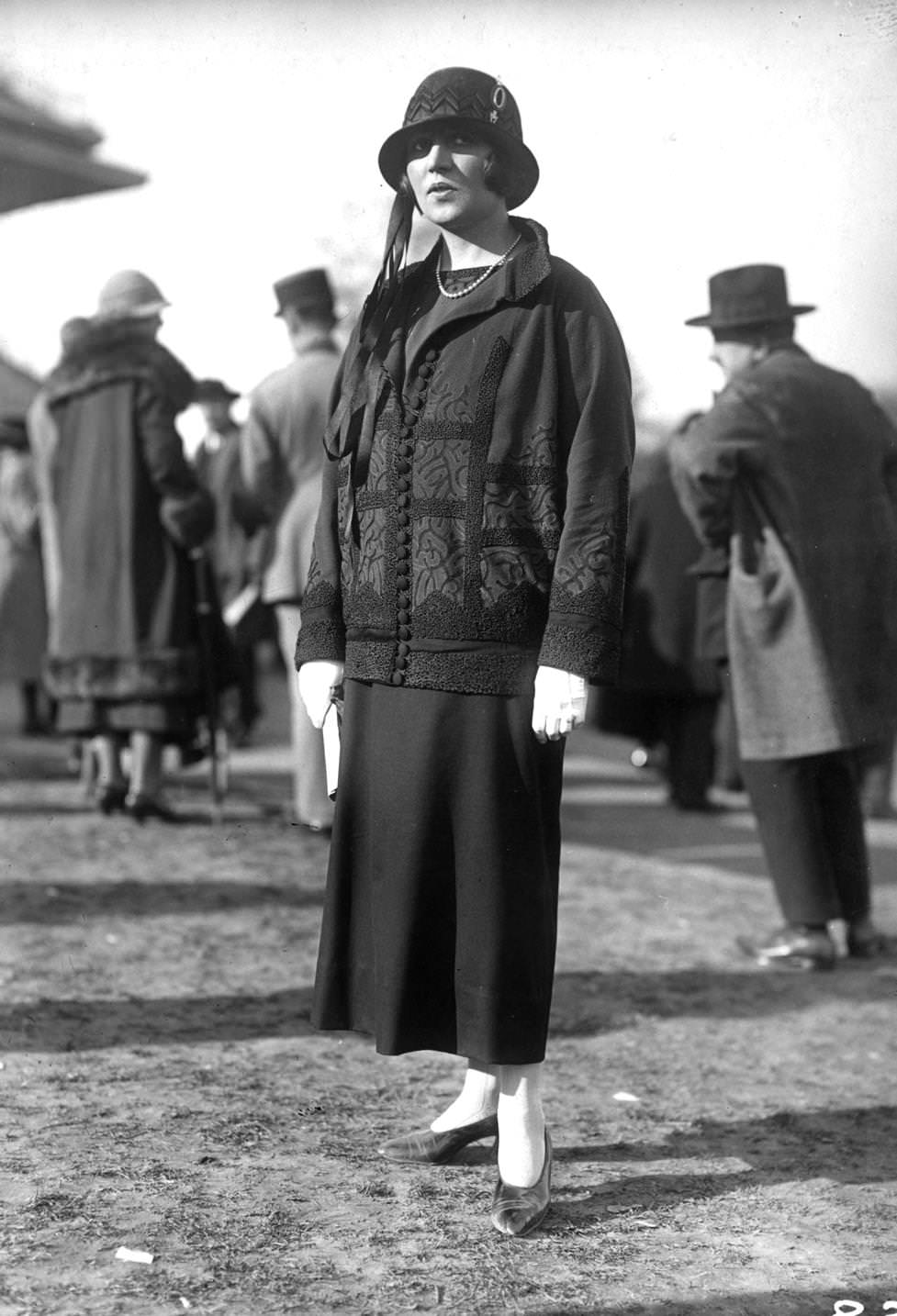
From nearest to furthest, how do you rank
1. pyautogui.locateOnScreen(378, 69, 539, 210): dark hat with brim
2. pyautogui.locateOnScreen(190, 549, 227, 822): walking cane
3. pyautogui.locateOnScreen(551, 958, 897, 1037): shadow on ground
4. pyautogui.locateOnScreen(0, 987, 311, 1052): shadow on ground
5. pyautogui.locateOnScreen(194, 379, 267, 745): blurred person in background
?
pyautogui.locateOnScreen(378, 69, 539, 210): dark hat with brim
pyautogui.locateOnScreen(0, 987, 311, 1052): shadow on ground
pyautogui.locateOnScreen(551, 958, 897, 1037): shadow on ground
pyautogui.locateOnScreen(190, 549, 227, 822): walking cane
pyautogui.locateOnScreen(194, 379, 267, 745): blurred person in background

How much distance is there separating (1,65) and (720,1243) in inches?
137

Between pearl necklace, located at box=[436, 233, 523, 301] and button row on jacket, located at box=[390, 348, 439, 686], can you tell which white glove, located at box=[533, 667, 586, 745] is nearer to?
button row on jacket, located at box=[390, 348, 439, 686]

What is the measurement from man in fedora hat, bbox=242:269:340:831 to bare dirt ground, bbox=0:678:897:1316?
706 millimetres

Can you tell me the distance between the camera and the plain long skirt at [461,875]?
331 cm

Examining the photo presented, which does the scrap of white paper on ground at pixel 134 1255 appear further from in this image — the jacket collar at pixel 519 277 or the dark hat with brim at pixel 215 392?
the dark hat with brim at pixel 215 392

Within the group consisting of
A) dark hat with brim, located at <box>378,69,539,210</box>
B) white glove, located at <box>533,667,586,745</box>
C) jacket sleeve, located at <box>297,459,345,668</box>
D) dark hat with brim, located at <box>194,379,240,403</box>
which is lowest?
white glove, located at <box>533,667,586,745</box>

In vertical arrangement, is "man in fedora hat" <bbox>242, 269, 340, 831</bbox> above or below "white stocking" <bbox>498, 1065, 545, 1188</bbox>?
above

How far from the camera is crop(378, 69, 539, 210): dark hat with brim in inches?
130

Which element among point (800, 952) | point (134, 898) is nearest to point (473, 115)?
point (800, 952)

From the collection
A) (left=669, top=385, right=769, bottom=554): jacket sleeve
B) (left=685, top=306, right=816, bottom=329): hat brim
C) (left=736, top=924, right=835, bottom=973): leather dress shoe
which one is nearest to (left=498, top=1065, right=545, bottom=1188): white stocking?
(left=736, top=924, right=835, bottom=973): leather dress shoe

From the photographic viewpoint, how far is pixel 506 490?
10.8ft

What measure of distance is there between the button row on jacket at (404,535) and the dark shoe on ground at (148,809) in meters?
4.57

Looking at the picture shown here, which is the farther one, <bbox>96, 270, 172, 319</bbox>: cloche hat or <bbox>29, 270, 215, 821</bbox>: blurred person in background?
<bbox>29, 270, 215, 821</bbox>: blurred person in background

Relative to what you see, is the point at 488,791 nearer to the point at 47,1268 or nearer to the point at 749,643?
the point at 47,1268
